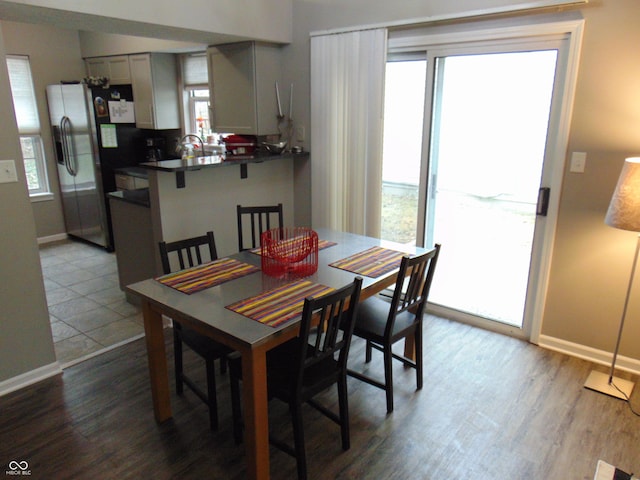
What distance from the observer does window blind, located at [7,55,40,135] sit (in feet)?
16.9

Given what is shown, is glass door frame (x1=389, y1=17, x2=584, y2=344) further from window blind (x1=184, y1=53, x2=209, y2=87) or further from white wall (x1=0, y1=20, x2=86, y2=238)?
white wall (x1=0, y1=20, x2=86, y2=238)

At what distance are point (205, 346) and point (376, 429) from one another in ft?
3.20

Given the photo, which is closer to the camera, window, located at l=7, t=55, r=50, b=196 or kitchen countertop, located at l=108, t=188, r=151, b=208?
kitchen countertop, located at l=108, t=188, r=151, b=208

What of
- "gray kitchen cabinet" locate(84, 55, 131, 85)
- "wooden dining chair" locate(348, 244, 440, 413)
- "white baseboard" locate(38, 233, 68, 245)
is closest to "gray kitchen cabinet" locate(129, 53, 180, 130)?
"gray kitchen cabinet" locate(84, 55, 131, 85)

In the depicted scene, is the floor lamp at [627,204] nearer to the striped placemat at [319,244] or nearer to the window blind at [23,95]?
the striped placemat at [319,244]

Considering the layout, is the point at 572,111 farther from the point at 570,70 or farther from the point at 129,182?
the point at 129,182

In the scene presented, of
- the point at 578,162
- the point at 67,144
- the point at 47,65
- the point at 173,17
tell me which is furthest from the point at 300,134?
the point at 47,65

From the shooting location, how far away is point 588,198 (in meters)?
2.85

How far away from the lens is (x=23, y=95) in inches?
207

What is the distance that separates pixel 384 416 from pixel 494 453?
0.56 metres

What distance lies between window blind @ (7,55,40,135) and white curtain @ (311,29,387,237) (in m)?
3.61

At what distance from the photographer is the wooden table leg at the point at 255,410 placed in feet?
5.81

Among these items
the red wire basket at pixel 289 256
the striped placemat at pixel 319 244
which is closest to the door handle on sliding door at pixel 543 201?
the striped placemat at pixel 319 244

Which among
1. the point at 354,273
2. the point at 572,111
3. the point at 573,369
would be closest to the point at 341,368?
the point at 354,273
